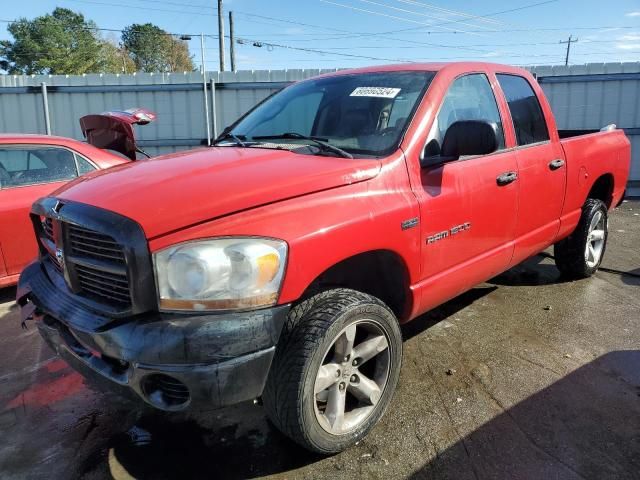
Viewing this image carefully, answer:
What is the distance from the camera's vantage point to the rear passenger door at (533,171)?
3.59 metres

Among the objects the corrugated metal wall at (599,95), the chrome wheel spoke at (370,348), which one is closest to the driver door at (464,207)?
the chrome wheel spoke at (370,348)

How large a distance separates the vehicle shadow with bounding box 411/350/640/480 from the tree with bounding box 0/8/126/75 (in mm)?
64968

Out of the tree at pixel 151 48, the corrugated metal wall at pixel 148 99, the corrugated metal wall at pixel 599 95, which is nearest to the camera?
the corrugated metal wall at pixel 599 95

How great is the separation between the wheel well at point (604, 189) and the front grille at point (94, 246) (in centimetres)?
447

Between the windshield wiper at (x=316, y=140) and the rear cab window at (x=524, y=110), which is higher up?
the rear cab window at (x=524, y=110)

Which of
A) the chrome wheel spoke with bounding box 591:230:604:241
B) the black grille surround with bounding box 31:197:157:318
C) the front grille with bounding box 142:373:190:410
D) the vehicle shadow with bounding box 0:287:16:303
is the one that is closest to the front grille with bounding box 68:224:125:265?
the black grille surround with bounding box 31:197:157:318

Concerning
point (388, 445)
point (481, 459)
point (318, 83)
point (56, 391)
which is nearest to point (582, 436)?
point (481, 459)

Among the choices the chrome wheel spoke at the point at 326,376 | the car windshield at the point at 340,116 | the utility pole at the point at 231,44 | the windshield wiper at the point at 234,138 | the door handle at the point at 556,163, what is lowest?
the chrome wheel spoke at the point at 326,376

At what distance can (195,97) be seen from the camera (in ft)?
34.0

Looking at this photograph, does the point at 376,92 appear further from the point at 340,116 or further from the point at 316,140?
the point at 316,140

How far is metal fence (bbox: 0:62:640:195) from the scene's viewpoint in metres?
10.1

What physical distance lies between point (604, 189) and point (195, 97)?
791 centimetres

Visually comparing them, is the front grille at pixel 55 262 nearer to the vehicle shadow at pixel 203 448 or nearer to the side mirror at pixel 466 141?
the vehicle shadow at pixel 203 448

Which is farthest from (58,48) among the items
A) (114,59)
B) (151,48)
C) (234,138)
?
(234,138)
